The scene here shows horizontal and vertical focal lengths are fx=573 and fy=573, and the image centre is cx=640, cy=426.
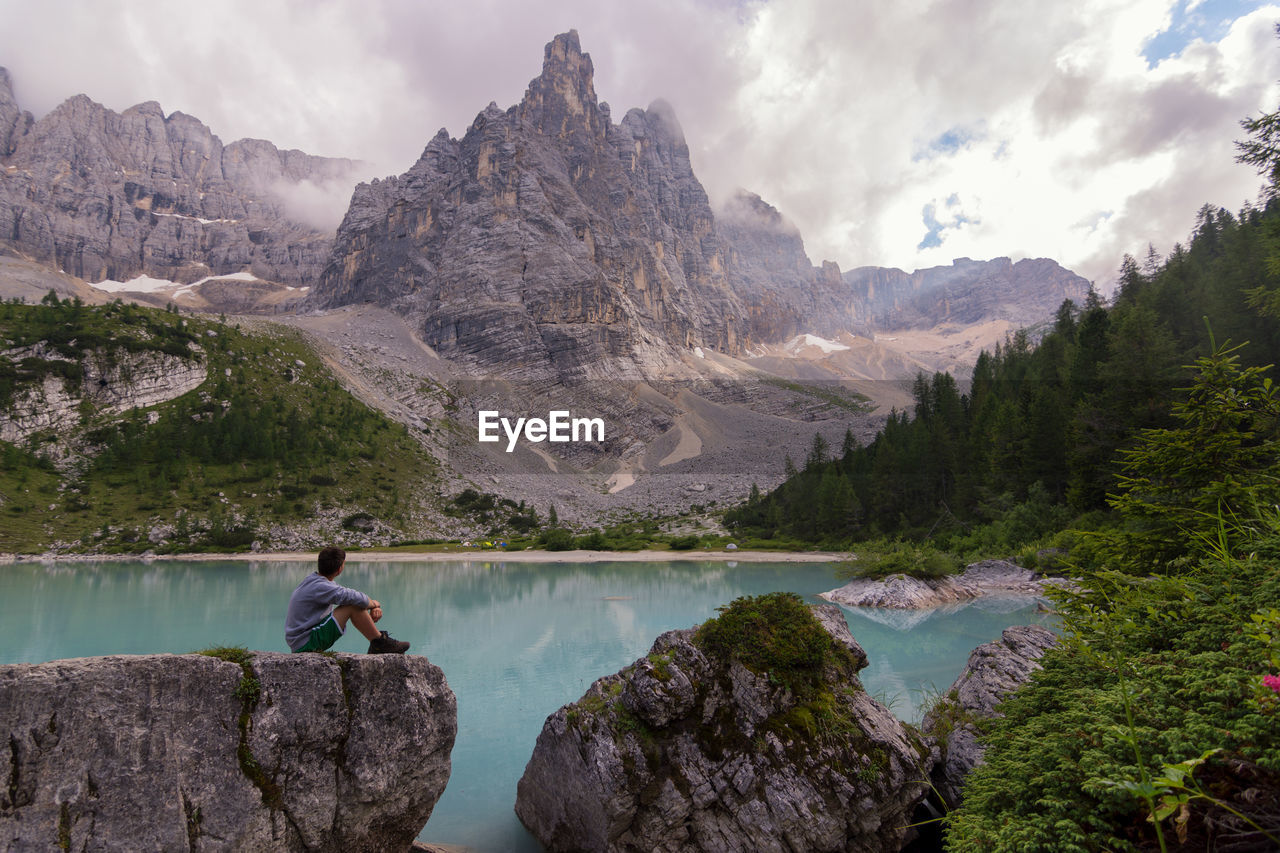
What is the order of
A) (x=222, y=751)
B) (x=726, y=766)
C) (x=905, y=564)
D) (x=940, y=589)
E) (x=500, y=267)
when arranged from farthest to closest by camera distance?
(x=500, y=267)
(x=905, y=564)
(x=940, y=589)
(x=726, y=766)
(x=222, y=751)

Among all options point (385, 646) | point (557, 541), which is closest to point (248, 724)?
point (385, 646)

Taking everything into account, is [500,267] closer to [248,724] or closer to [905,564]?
[905,564]

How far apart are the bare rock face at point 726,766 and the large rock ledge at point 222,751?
227 centimetres

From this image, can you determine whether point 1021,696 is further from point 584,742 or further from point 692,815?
point 584,742

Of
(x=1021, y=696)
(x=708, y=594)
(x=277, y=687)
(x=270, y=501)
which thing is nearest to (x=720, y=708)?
(x=1021, y=696)

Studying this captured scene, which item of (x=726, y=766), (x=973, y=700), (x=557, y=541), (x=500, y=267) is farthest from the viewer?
(x=500, y=267)

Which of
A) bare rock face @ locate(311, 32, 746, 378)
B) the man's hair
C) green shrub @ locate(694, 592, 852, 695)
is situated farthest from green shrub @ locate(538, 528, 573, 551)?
bare rock face @ locate(311, 32, 746, 378)

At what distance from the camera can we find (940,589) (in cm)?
3397

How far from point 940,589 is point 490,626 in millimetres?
25937

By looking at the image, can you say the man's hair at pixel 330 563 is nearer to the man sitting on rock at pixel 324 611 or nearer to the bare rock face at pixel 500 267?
the man sitting on rock at pixel 324 611

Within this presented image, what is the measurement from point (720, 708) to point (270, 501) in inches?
3636

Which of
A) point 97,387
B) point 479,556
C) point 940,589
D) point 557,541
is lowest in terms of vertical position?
point 479,556

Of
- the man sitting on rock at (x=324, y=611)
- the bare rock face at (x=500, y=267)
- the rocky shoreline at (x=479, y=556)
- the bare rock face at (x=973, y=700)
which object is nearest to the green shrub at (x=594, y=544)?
the rocky shoreline at (x=479, y=556)

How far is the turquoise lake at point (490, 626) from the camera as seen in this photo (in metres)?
13.6
